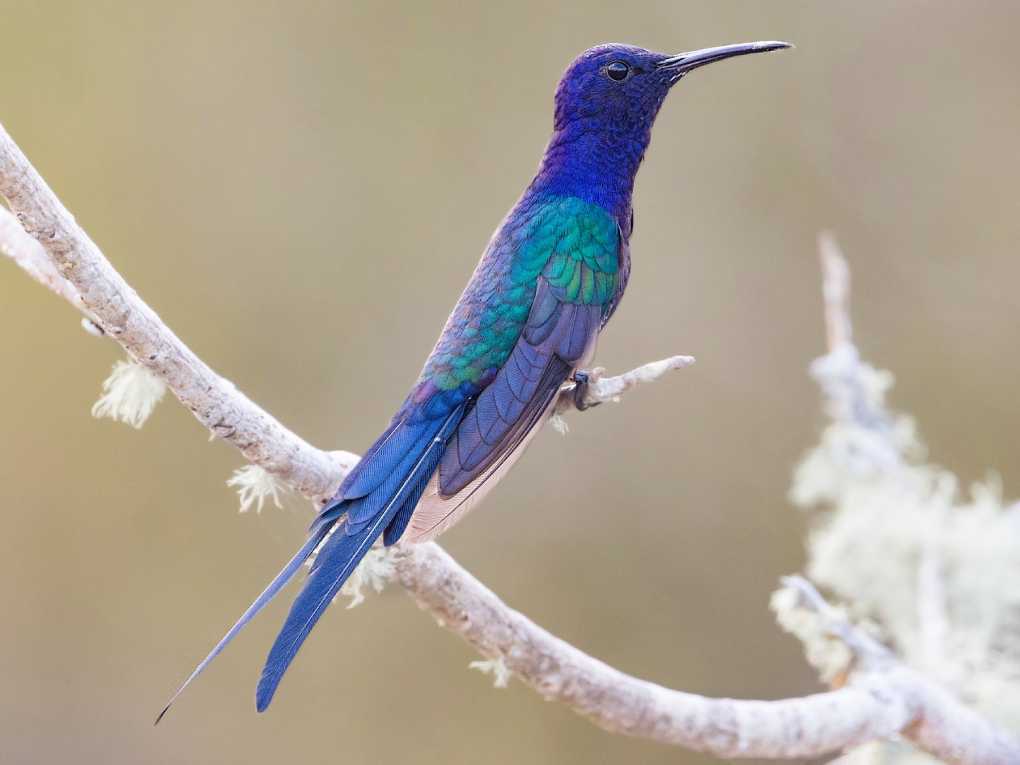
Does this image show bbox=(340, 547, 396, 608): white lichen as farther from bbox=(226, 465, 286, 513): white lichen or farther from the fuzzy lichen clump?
the fuzzy lichen clump

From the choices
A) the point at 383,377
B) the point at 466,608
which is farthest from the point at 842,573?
the point at 383,377

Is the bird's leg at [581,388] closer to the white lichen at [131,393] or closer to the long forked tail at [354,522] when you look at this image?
the long forked tail at [354,522]

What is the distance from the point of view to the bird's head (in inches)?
81.3

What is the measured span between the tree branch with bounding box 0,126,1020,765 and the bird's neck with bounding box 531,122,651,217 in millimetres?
416

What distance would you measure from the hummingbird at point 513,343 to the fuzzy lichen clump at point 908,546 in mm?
579

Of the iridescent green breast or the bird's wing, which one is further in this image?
the iridescent green breast

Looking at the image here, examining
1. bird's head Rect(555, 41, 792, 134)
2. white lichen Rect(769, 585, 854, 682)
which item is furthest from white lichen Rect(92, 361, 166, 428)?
white lichen Rect(769, 585, 854, 682)

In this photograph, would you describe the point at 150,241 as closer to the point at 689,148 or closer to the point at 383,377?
the point at 383,377

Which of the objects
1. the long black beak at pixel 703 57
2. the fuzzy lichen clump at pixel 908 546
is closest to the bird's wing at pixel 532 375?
the long black beak at pixel 703 57

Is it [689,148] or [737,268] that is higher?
[689,148]

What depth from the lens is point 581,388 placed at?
176 centimetres

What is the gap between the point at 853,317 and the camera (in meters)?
3.99

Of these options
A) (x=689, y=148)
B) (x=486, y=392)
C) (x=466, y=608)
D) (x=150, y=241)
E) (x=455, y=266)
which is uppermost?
(x=689, y=148)

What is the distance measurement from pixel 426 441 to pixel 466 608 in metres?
0.26
